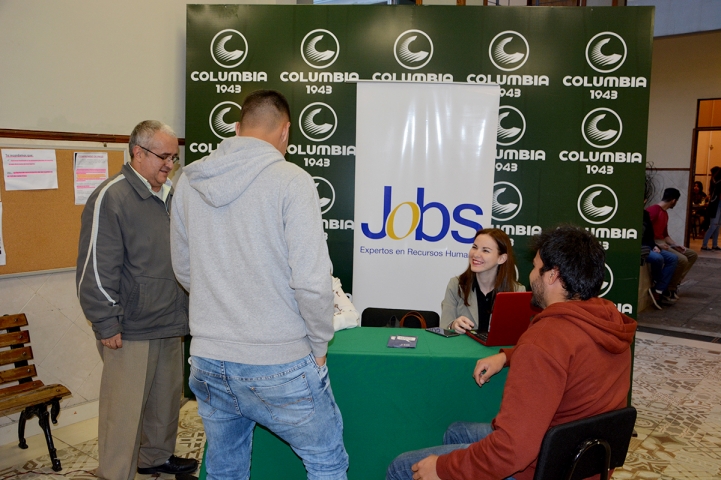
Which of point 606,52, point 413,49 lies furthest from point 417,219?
point 606,52

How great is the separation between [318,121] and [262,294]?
2564 mm

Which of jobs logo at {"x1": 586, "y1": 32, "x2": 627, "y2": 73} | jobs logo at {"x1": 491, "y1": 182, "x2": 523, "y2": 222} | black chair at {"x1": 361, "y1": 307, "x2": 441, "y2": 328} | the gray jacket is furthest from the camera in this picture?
jobs logo at {"x1": 491, "y1": 182, "x2": 523, "y2": 222}

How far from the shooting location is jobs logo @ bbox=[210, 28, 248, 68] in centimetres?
402

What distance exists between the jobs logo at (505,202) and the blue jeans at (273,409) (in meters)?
2.47

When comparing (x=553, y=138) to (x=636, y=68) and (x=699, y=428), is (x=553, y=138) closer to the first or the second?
(x=636, y=68)

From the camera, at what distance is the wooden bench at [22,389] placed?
2.97m

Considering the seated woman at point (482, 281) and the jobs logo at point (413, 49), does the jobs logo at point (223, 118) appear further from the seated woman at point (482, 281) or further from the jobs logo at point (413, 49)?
the seated woman at point (482, 281)

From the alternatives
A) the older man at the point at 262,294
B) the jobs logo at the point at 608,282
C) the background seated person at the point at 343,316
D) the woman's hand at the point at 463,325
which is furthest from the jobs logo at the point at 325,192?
the older man at the point at 262,294

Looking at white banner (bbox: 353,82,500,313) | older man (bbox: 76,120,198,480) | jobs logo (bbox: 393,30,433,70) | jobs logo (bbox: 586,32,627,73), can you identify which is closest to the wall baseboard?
older man (bbox: 76,120,198,480)

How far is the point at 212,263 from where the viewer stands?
5.69 ft

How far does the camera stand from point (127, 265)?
2625 mm

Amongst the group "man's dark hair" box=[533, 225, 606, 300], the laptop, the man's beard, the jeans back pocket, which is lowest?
the jeans back pocket

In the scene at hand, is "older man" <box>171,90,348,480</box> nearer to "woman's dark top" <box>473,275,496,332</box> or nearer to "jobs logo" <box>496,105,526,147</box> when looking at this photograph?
"woman's dark top" <box>473,275,496,332</box>

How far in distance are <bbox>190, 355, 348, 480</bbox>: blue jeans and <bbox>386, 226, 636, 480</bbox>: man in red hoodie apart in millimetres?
292
